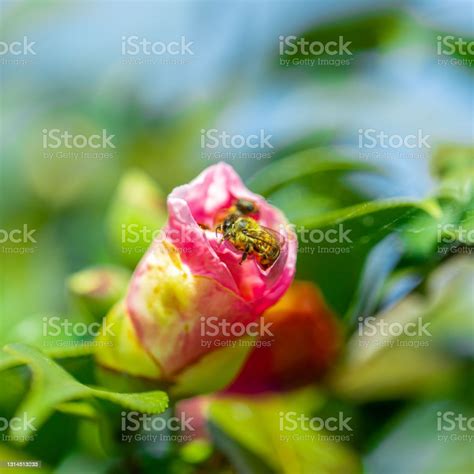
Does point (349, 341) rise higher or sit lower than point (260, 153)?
lower

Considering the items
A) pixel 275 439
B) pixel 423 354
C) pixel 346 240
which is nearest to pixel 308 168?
pixel 346 240

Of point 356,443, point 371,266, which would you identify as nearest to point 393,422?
point 356,443

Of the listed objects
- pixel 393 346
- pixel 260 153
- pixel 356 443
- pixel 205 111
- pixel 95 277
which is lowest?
pixel 356 443

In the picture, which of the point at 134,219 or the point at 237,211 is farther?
the point at 134,219

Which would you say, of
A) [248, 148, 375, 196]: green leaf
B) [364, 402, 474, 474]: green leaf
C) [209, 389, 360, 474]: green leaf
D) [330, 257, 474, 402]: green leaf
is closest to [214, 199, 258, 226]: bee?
[248, 148, 375, 196]: green leaf

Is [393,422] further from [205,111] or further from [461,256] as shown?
[205,111]

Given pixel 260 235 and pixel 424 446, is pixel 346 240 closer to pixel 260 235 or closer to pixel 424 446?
pixel 260 235
